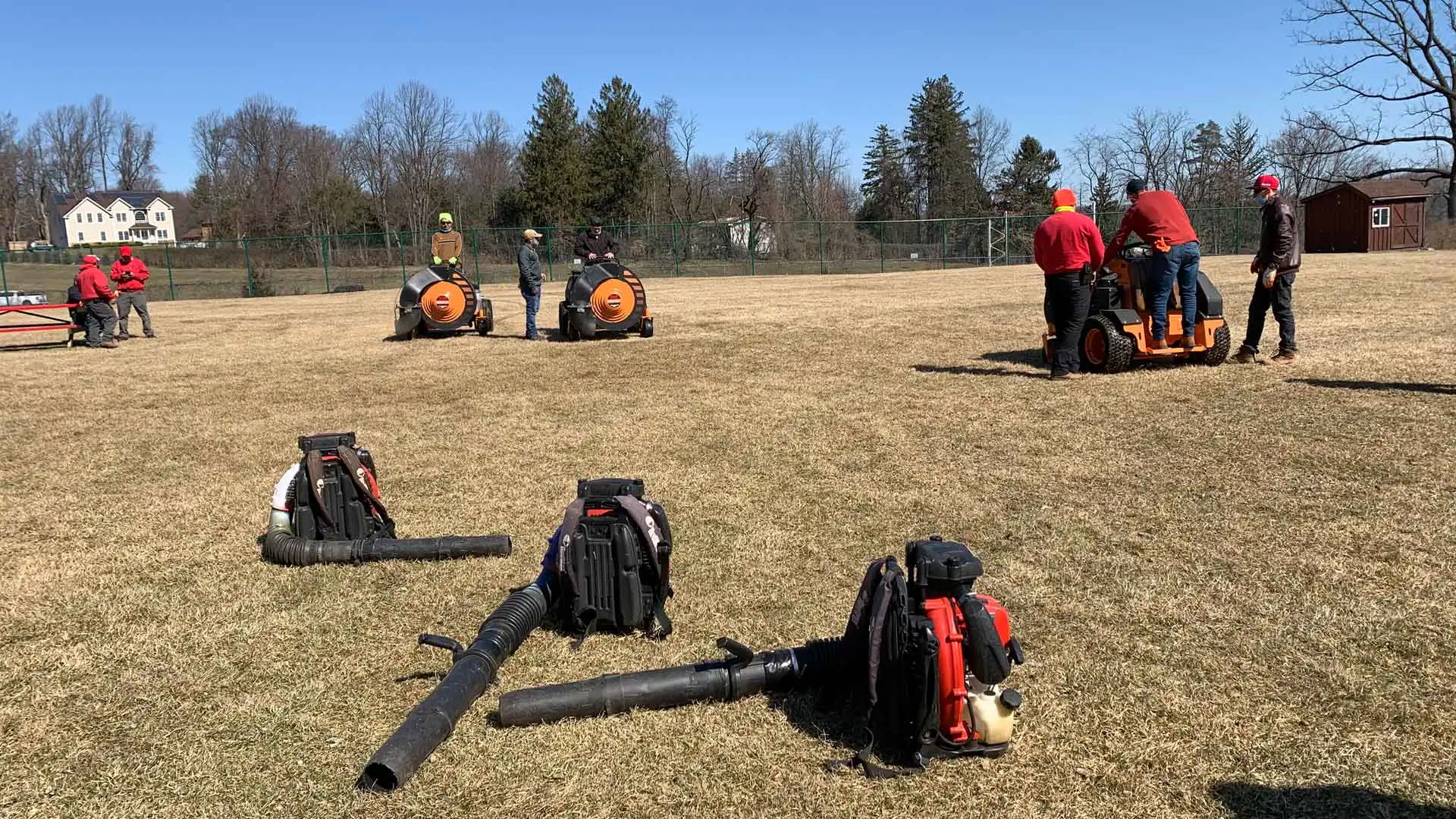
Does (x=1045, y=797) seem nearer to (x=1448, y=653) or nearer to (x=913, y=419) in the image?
(x=1448, y=653)

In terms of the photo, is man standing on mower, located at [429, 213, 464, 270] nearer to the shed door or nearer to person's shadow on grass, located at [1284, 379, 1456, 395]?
person's shadow on grass, located at [1284, 379, 1456, 395]

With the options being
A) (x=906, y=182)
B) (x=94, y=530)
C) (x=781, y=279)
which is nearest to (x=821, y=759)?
(x=94, y=530)

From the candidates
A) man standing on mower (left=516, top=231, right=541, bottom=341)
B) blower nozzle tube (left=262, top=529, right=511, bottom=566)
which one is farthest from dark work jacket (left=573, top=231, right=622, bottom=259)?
blower nozzle tube (left=262, top=529, right=511, bottom=566)

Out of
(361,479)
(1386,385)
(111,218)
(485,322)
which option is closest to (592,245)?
(485,322)

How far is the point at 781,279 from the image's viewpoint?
103ft

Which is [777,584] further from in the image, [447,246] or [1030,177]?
[1030,177]

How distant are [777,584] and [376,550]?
6.65 feet

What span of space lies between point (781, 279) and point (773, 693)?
1118 inches

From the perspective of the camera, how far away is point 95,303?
52.5ft

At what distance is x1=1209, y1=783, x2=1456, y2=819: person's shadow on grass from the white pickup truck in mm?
32702

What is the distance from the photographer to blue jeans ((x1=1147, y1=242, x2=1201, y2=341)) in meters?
8.91

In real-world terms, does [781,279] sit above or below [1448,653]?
above

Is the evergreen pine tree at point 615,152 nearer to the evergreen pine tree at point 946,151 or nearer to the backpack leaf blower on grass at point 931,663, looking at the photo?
the evergreen pine tree at point 946,151

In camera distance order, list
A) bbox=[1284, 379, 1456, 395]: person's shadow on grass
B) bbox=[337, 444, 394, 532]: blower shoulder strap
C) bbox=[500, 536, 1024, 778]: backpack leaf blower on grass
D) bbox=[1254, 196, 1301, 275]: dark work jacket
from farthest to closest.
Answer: bbox=[1254, 196, 1301, 275]: dark work jacket < bbox=[1284, 379, 1456, 395]: person's shadow on grass < bbox=[337, 444, 394, 532]: blower shoulder strap < bbox=[500, 536, 1024, 778]: backpack leaf blower on grass
